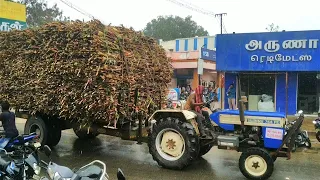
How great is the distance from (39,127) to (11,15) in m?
13.5

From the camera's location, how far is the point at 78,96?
A: 6.84 metres

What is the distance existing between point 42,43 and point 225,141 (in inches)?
181

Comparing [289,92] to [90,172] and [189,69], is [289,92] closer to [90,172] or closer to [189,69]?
[189,69]

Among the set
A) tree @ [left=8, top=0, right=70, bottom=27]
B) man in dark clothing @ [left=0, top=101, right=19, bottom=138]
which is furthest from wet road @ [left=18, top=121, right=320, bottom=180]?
tree @ [left=8, top=0, right=70, bottom=27]

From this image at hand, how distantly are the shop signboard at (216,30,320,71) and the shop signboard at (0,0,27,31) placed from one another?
37.7 ft

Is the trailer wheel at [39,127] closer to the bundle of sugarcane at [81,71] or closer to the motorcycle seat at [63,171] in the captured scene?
the bundle of sugarcane at [81,71]

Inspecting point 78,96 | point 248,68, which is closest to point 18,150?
point 78,96

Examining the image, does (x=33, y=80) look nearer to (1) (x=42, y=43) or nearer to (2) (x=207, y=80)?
(1) (x=42, y=43)

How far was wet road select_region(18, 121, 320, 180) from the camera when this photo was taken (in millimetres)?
6465

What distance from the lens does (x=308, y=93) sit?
16875 millimetres

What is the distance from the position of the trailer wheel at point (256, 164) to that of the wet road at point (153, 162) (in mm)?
340

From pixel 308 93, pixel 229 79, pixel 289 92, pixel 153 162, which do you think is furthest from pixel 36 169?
pixel 308 93

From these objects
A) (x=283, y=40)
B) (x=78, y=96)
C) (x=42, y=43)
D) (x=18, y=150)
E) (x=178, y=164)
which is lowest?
(x=178, y=164)

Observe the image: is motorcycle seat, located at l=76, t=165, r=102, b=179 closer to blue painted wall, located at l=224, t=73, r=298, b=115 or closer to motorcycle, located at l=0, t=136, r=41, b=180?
motorcycle, located at l=0, t=136, r=41, b=180
